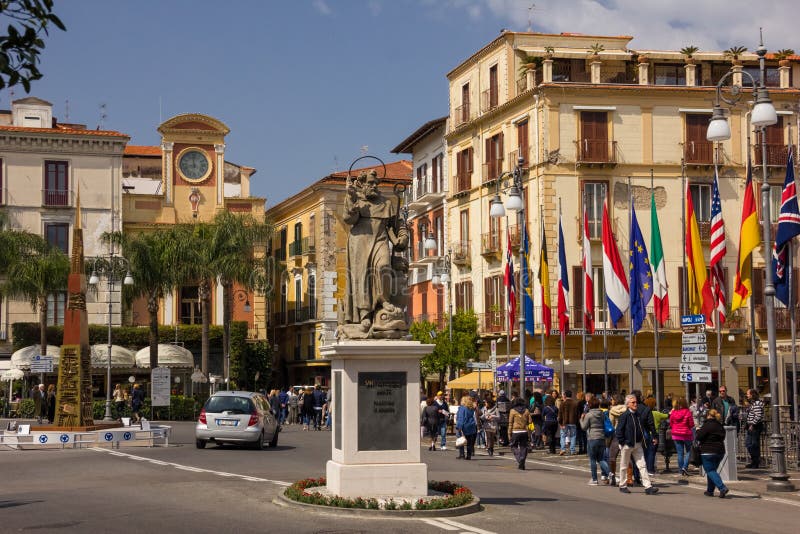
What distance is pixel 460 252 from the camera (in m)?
54.2

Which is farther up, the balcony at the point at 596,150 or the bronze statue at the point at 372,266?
the balcony at the point at 596,150

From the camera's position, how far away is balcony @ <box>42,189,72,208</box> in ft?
211

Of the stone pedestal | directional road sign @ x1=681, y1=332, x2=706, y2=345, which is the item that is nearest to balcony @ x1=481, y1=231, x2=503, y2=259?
directional road sign @ x1=681, y1=332, x2=706, y2=345

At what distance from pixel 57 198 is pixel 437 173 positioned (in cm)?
2185

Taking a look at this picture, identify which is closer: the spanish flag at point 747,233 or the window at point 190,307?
the spanish flag at point 747,233

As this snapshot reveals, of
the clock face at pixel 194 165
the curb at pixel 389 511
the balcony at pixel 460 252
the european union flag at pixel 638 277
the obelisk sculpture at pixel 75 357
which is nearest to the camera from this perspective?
the curb at pixel 389 511

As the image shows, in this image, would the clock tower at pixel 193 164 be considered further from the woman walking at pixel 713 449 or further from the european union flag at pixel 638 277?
the woman walking at pixel 713 449

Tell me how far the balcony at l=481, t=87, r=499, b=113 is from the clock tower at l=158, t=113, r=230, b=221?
2226 centimetres

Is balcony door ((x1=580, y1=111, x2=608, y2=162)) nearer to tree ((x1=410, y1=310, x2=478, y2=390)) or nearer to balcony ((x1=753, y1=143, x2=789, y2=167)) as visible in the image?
balcony ((x1=753, y1=143, x2=789, y2=167))

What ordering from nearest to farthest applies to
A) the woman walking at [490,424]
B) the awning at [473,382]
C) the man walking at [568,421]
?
the man walking at [568,421], the woman walking at [490,424], the awning at [473,382]

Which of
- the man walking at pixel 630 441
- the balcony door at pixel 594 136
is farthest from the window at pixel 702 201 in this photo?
the man walking at pixel 630 441

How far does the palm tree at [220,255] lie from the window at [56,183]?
9.72 m

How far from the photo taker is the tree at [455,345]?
49.7 meters

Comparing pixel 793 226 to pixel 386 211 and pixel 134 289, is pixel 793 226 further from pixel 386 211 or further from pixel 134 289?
pixel 134 289
